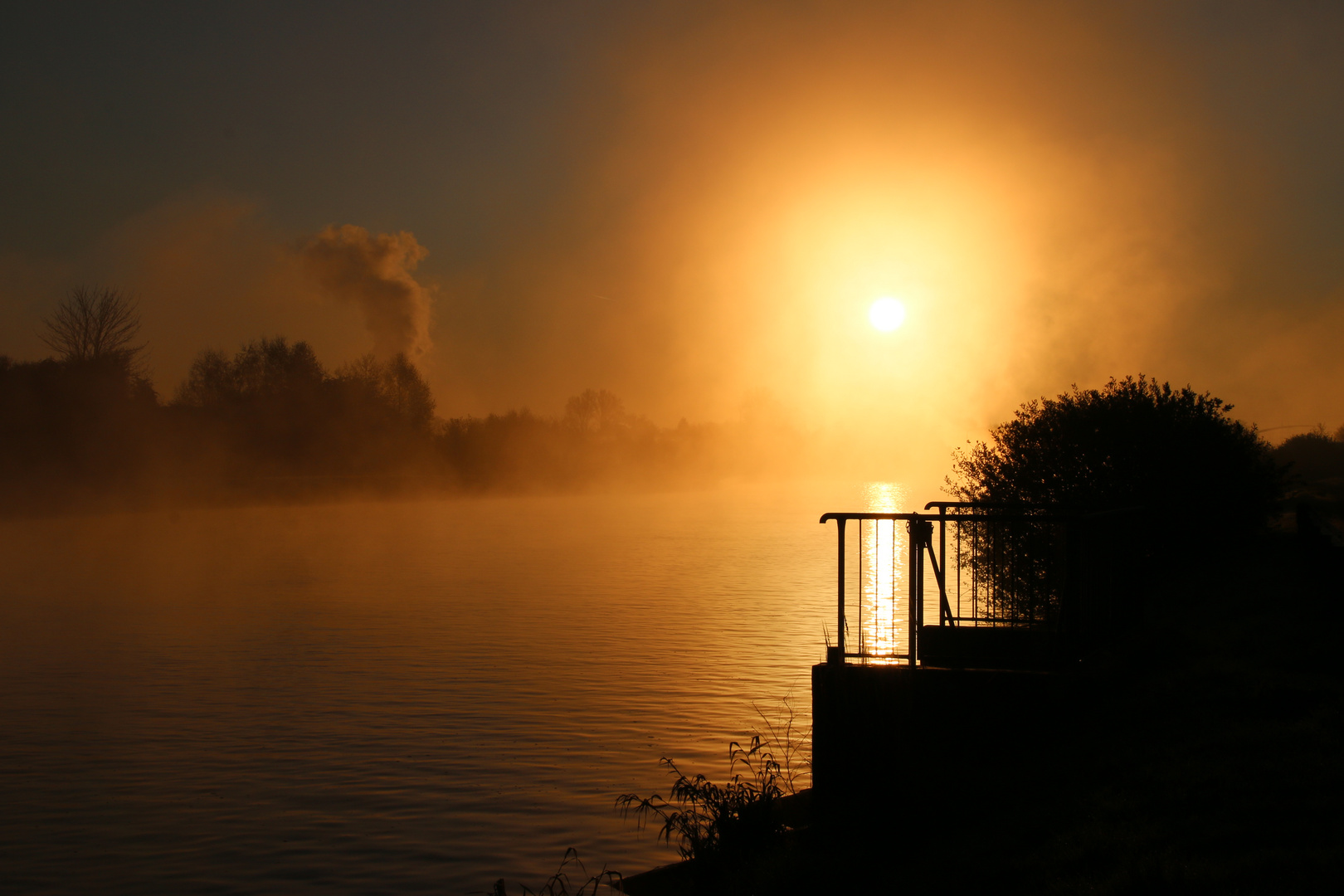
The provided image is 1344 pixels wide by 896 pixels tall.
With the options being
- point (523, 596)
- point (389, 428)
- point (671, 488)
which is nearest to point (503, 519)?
point (389, 428)

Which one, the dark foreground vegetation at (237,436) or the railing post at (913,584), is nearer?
the railing post at (913,584)

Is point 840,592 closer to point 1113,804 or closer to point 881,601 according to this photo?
point 1113,804

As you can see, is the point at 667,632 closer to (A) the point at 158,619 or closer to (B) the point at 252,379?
(A) the point at 158,619

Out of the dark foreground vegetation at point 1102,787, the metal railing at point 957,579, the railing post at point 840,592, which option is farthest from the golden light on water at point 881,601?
the dark foreground vegetation at point 1102,787

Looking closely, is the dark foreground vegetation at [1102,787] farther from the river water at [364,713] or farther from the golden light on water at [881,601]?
the river water at [364,713]

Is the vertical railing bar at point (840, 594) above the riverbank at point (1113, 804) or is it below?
above

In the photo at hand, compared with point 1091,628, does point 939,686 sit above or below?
below

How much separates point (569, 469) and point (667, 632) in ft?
407

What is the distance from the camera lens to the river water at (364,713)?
9094 mm

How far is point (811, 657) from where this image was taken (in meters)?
18.7

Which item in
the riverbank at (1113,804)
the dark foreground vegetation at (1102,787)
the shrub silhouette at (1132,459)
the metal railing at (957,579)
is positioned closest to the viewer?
the riverbank at (1113,804)

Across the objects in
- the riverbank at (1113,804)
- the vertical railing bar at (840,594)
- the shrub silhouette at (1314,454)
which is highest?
the shrub silhouette at (1314,454)

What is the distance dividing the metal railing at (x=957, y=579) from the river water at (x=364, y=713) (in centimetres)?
183

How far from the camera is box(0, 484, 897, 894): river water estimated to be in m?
9.09
